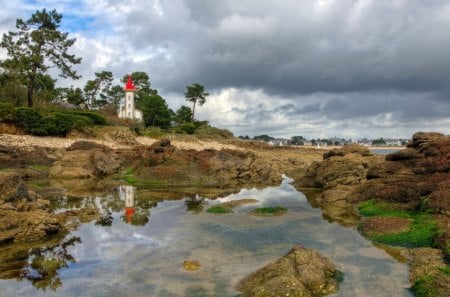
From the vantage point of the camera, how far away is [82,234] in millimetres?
20594

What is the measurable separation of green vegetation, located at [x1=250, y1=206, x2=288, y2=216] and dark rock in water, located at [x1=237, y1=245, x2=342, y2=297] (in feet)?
37.7

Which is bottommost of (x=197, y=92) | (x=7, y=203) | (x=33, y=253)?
(x=33, y=253)

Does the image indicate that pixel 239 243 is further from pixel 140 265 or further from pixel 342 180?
pixel 342 180

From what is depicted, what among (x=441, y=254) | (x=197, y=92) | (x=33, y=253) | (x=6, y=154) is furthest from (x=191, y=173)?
(x=197, y=92)

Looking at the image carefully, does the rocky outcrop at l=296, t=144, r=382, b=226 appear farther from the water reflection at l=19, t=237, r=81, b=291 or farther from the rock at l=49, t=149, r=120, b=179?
the rock at l=49, t=149, r=120, b=179

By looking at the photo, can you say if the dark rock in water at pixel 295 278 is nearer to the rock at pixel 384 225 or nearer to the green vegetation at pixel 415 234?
the green vegetation at pixel 415 234

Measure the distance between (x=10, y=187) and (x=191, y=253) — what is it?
37.4 feet

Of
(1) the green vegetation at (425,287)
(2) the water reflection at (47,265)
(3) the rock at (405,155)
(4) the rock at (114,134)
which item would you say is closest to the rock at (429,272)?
(1) the green vegetation at (425,287)

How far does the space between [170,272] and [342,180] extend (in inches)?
954

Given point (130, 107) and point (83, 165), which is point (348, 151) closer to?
point (83, 165)

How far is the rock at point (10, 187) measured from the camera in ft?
71.4

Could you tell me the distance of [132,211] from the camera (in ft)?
89.2

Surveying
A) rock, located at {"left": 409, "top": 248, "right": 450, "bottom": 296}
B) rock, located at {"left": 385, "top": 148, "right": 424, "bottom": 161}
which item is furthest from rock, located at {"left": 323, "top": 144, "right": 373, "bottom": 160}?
rock, located at {"left": 409, "top": 248, "right": 450, "bottom": 296}

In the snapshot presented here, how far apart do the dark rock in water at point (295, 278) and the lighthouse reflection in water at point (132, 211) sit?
11432 millimetres
